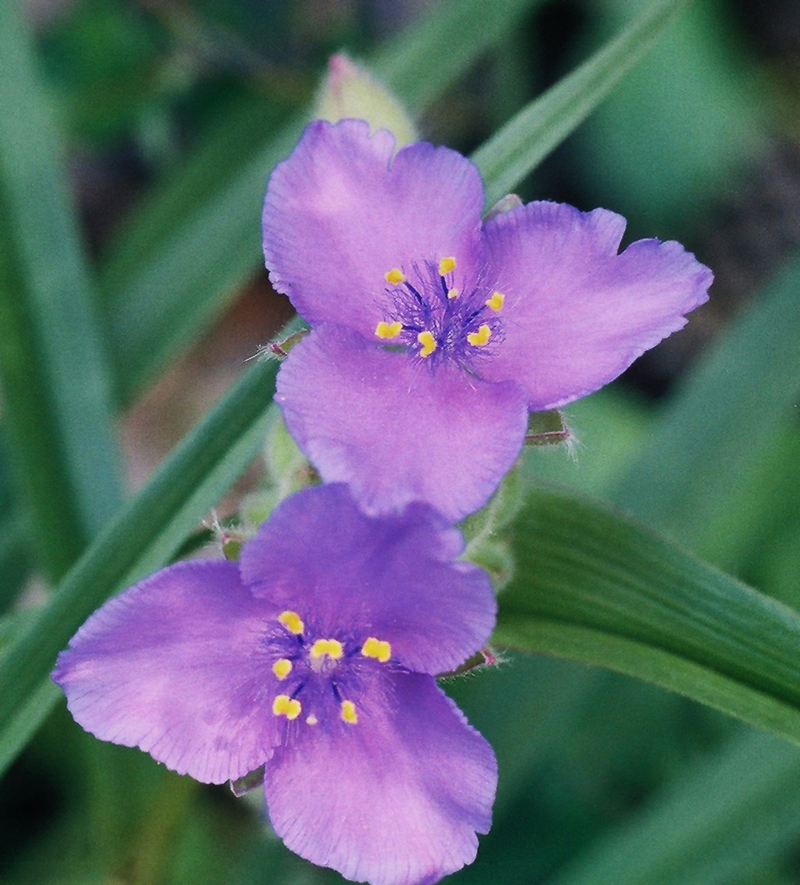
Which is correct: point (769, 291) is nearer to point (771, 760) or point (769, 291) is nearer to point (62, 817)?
point (771, 760)

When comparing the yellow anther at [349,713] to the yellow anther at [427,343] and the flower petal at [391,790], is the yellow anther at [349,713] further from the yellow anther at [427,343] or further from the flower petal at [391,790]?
the yellow anther at [427,343]

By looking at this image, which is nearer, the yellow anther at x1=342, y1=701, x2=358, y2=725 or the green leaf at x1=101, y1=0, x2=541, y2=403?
the yellow anther at x1=342, y1=701, x2=358, y2=725

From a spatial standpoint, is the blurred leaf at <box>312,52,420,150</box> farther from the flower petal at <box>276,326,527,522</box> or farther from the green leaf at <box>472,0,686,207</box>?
the flower petal at <box>276,326,527,522</box>

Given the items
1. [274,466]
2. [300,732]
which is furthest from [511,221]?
[300,732]

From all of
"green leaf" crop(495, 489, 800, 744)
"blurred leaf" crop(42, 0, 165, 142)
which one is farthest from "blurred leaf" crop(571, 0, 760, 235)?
"green leaf" crop(495, 489, 800, 744)

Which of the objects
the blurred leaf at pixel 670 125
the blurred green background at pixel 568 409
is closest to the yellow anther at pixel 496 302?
the blurred green background at pixel 568 409

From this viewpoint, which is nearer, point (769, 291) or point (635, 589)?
point (635, 589)
